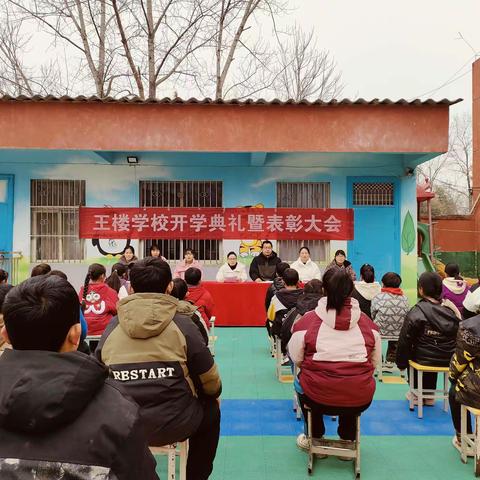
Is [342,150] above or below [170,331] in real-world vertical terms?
above

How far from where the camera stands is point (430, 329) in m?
4.20

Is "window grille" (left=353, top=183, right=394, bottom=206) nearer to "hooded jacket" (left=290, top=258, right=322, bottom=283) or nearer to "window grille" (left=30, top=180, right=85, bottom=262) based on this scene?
"hooded jacket" (left=290, top=258, right=322, bottom=283)

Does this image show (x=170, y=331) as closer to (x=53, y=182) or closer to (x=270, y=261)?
(x=270, y=261)

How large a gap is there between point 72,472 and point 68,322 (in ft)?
1.31

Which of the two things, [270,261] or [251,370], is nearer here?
[251,370]

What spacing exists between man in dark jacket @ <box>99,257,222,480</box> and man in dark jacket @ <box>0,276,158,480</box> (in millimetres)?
1095

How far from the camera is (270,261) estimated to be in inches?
347

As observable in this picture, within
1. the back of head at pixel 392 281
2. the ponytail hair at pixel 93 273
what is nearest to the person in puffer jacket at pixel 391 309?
the back of head at pixel 392 281

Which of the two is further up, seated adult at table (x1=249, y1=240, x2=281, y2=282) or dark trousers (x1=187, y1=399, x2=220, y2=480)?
seated adult at table (x1=249, y1=240, x2=281, y2=282)

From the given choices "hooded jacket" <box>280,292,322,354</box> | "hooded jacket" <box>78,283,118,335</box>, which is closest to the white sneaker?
"hooded jacket" <box>280,292,322,354</box>

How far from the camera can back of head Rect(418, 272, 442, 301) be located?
415cm

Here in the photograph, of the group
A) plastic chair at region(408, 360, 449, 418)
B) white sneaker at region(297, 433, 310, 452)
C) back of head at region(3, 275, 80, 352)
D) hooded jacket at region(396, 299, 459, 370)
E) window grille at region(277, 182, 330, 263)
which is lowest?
white sneaker at region(297, 433, 310, 452)

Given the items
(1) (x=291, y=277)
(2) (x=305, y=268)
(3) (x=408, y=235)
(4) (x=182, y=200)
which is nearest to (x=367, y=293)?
(1) (x=291, y=277)

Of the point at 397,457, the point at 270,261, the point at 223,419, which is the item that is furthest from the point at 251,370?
the point at 270,261
